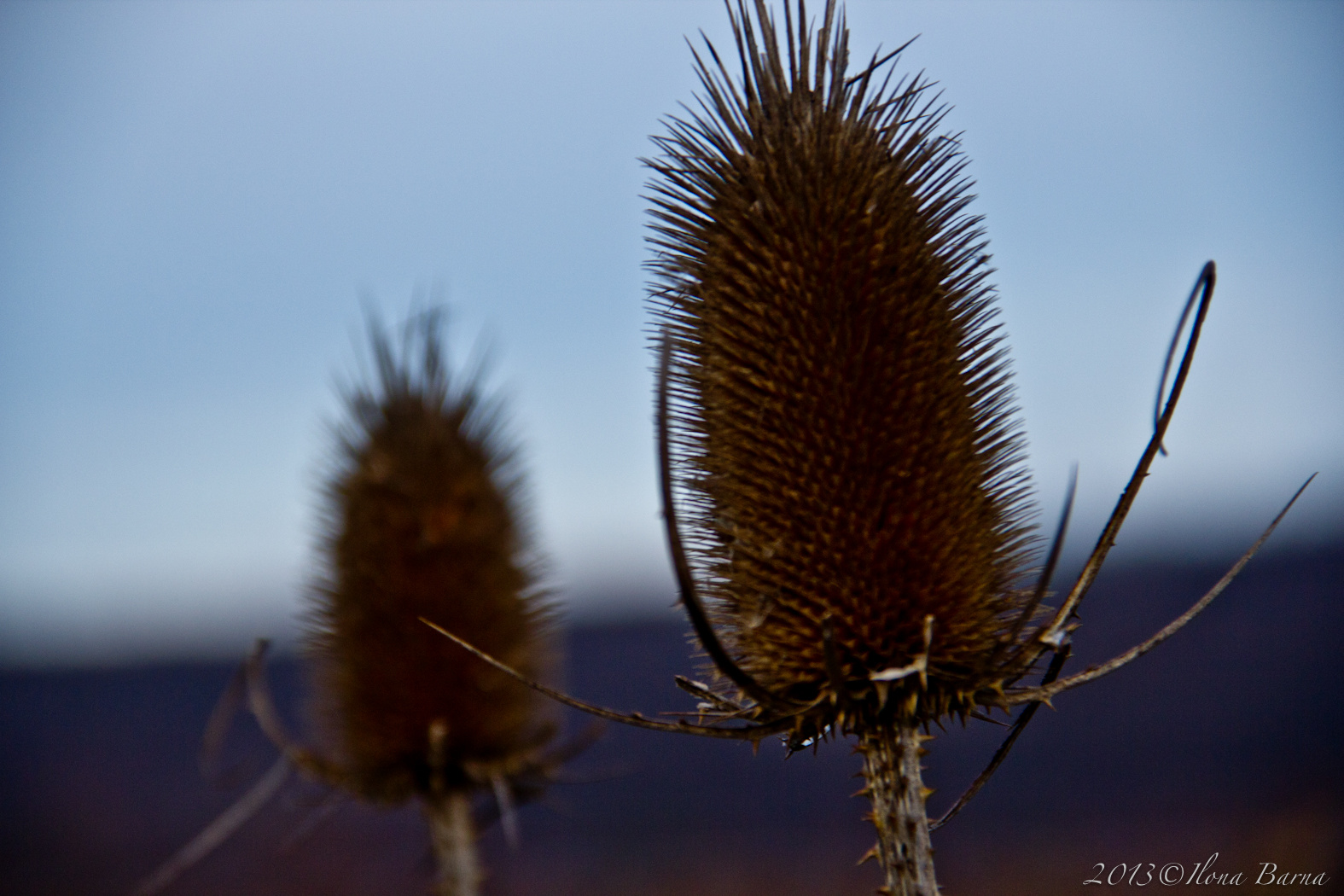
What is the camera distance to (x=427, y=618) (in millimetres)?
4879

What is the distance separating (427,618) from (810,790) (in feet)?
114

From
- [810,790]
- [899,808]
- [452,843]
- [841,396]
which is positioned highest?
[841,396]

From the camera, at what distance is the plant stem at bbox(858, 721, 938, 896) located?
215 centimetres

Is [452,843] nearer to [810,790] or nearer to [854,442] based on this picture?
[854,442]

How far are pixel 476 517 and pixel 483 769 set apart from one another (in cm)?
133

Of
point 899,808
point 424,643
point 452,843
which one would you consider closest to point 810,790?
point 452,843

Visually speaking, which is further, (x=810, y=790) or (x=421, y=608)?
(x=810, y=790)

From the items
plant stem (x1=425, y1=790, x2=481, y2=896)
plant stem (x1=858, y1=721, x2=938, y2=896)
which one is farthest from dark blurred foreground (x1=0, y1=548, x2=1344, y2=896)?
plant stem (x1=858, y1=721, x2=938, y2=896)

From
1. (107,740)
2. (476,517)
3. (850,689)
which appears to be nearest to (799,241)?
(850,689)

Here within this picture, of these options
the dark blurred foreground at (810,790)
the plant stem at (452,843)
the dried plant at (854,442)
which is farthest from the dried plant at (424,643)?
the dark blurred foreground at (810,790)

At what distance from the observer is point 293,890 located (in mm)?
29266

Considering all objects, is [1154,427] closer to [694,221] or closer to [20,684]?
[694,221]

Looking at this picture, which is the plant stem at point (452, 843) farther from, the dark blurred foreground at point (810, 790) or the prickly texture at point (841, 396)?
the dark blurred foreground at point (810, 790)

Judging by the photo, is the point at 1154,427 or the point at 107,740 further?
the point at 107,740
